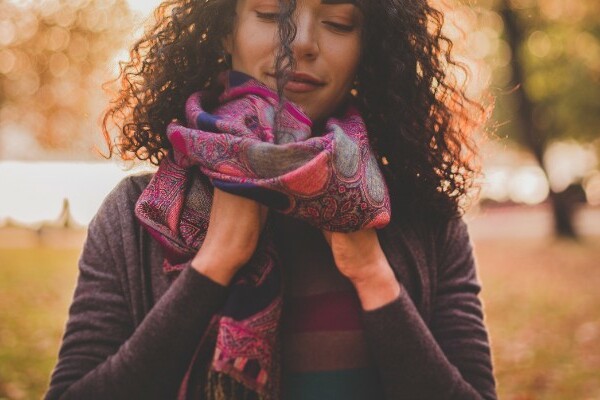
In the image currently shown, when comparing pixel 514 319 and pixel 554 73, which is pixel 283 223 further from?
pixel 554 73

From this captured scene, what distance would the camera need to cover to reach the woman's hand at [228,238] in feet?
5.43

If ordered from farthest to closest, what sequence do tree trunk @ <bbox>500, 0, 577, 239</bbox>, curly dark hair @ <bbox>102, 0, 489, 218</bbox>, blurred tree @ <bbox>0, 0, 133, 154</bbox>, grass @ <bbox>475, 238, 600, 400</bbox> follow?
tree trunk @ <bbox>500, 0, 577, 239</bbox>, blurred tree @ <bbox>0, 0, 133, 154</bbox>, grass @ <bbox>475, 238, 600, 400</bbox>, curly dark hair @ <bbox>102, 0, 489, 218</bbox>

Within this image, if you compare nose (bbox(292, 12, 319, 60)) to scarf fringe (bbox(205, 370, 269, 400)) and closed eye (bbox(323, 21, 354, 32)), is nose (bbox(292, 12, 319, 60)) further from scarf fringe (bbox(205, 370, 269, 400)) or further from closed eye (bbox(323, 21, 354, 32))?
scarf fringe (bbox(205, 370, 269, 400))

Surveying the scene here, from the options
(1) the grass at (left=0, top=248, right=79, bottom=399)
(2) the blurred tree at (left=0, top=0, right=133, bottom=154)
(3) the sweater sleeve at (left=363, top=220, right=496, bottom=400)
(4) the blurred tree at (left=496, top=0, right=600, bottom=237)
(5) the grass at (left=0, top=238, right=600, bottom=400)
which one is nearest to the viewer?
(3) the sweater sleeve at (left=363, top=220, right=496, bottom=400)

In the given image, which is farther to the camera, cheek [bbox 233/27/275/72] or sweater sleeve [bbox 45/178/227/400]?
cheek [bbox 233/27/275/72]

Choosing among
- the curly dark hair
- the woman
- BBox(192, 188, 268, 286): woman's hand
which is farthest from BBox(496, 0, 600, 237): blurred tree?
BBox(192, 188, 268, 286): woman's hand

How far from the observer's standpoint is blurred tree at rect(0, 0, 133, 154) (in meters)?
15.2

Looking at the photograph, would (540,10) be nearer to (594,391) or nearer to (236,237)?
(594,391)

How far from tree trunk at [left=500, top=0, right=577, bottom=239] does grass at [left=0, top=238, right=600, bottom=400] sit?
7.78 feet

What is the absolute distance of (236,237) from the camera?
1.68 m

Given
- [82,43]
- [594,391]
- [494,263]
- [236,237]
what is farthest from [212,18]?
[82,43]

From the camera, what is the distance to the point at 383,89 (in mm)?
2139

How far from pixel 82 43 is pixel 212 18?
14.7m

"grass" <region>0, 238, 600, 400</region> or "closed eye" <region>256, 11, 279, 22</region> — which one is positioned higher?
"closed eye" <region>256, 11, 279, 22</region>
